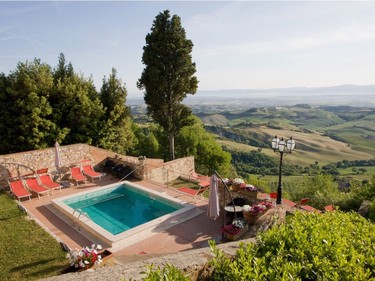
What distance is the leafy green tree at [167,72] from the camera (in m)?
19.3

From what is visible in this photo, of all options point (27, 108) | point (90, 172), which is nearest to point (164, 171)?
point (90, 172)

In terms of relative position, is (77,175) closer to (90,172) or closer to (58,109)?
(90,172)

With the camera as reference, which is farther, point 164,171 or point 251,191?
point 164,171

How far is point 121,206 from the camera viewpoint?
13172 millimetres

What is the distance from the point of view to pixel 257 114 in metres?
193

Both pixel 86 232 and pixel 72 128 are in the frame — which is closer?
pixel 86 232

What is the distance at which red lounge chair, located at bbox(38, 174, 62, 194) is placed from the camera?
42.9 feet

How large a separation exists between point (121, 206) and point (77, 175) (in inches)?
134

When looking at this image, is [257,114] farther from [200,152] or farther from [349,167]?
[200,152]

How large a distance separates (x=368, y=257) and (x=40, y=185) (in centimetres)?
1349

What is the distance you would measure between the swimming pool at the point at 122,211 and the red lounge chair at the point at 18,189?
4.55ft

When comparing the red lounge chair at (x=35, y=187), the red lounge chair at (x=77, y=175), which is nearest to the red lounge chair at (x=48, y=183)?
the red lounge chair at (x=35, y=187)

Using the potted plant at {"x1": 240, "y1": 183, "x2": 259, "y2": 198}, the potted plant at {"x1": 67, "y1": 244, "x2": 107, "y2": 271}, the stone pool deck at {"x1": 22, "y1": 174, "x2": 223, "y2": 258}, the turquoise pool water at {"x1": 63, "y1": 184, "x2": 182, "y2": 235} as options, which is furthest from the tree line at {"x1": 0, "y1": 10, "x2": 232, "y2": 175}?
the potted plant at {"x1": 67, "y1": 244, "x2": 107, "y2": 271}

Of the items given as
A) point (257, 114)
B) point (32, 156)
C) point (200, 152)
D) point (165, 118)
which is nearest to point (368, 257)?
point (32, 156)
